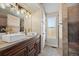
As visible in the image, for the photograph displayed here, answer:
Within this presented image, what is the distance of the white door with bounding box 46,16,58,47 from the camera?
159 cm

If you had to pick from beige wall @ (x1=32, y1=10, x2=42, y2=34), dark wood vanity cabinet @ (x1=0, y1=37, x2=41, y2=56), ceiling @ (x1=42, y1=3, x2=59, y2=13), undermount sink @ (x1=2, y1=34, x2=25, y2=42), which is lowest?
dark wood vanity cabinet @ (x1=0, y1=37, x2=41, y2=56)

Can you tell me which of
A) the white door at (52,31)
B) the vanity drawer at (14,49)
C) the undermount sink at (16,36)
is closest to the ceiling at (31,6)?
the white door at (52,31)

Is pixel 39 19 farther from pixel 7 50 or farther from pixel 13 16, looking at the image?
pixel 7 50

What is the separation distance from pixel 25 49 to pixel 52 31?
51 centimetres

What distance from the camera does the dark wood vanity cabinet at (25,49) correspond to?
1.21 metres

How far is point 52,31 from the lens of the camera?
1.61 m

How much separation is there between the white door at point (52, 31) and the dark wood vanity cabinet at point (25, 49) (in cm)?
18

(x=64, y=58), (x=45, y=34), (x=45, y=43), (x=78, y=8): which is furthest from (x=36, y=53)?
(x=78, y=8)

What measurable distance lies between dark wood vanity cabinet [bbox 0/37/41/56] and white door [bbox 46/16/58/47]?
178mm

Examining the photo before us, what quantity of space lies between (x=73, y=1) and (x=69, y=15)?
0.22 m

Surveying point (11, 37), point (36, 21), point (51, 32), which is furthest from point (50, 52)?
point (11, 37)

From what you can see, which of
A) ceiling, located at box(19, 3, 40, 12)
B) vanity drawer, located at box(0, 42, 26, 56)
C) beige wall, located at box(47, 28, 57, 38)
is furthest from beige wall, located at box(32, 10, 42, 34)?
vanity drawer, located at box(0, 42, 26, 56)

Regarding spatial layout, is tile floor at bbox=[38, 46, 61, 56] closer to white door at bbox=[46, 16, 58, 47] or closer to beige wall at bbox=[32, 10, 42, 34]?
white door at bbox=[46, 16, 58, 47]

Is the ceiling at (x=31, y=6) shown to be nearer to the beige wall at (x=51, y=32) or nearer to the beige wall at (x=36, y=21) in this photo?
the beige wall at (x=36, y=21)
